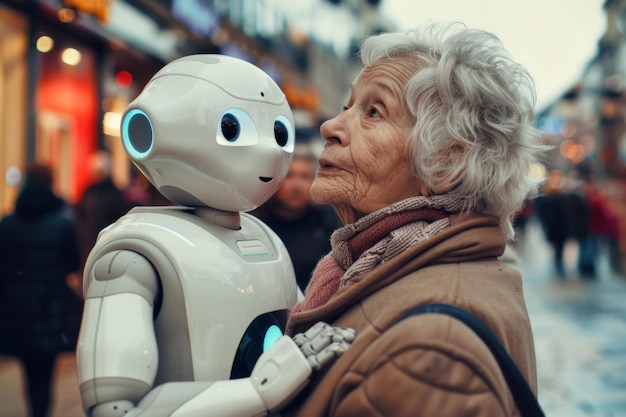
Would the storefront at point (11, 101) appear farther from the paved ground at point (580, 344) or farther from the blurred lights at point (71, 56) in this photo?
the paved ground at point (580, 344)

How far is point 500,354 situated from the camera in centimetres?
147

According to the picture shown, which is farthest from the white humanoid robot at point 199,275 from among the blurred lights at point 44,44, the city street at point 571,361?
the blurred lights at point 44,44

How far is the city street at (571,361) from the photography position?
5.30 metres

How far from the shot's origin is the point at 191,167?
1.87 metres

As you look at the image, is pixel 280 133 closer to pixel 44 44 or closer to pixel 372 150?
pixel 372 150

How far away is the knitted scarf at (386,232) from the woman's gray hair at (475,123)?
0.06m

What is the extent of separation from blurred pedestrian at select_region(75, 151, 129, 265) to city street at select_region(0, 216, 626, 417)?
1.22 meters

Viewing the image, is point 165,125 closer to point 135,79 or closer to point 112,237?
point 112,237

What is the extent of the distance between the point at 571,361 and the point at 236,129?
5874 mm

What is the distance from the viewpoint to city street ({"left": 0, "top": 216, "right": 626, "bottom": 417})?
17.4 feet

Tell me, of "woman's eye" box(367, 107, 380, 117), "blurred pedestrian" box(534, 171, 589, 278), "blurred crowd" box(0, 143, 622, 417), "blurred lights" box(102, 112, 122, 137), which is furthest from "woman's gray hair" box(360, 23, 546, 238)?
"blurred pedestrian" box(534, 171, 589, 278)

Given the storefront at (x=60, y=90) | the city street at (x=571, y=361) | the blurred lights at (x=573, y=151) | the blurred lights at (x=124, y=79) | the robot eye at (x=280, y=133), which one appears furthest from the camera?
the blurred lights at (x=573, y=151)

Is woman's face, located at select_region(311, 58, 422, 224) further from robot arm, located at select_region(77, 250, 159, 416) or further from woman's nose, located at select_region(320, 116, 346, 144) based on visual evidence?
robot arm, located at select_region(77, 250, 159, 416)

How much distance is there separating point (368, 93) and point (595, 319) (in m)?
8.11
